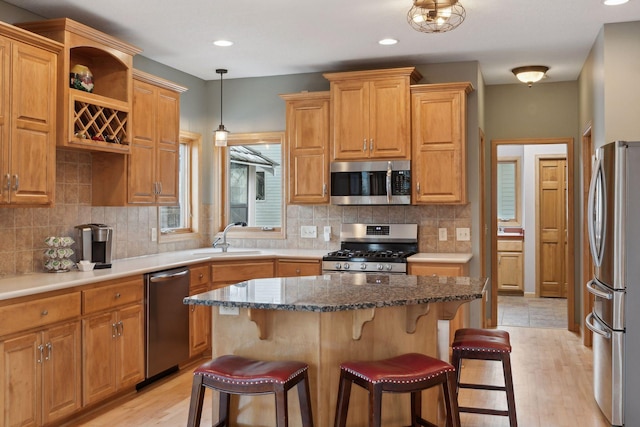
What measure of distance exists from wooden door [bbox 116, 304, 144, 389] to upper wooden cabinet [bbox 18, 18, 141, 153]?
3.78ft

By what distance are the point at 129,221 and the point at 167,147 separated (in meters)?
0.69

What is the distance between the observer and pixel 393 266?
16.5 ft

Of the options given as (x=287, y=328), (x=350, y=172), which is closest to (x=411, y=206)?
(x=350, y=172)

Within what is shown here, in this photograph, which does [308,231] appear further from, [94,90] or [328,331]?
[328,331]

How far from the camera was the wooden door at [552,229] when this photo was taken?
28.0 ft

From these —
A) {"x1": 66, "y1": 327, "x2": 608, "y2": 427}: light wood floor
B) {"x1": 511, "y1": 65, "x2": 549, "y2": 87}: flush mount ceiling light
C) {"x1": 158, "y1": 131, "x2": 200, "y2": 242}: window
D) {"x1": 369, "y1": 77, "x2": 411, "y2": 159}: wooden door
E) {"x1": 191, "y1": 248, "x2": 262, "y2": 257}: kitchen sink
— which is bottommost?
{"x1": 66, "y1": 327, "x2": 608, "y2": 427}: light wood floor

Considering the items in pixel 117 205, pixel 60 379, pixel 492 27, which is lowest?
pixel 60 379

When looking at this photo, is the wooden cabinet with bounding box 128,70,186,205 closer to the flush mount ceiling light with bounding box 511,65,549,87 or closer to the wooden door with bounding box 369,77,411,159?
the wooden door with bounding box 369,77,411,159

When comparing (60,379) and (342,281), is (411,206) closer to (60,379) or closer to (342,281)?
(342,281)

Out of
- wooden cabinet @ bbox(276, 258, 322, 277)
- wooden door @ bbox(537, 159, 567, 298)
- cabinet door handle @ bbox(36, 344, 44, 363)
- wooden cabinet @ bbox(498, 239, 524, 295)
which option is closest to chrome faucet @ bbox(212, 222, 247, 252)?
wooden cabinet @ bbox(276, 258, 322, 277)

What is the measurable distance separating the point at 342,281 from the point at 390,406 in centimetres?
74

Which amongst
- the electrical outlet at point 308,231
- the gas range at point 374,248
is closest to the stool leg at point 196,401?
the gas range at point 374,248

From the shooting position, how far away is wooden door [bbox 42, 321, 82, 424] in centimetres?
338

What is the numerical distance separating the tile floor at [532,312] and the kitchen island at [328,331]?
4.08 m
